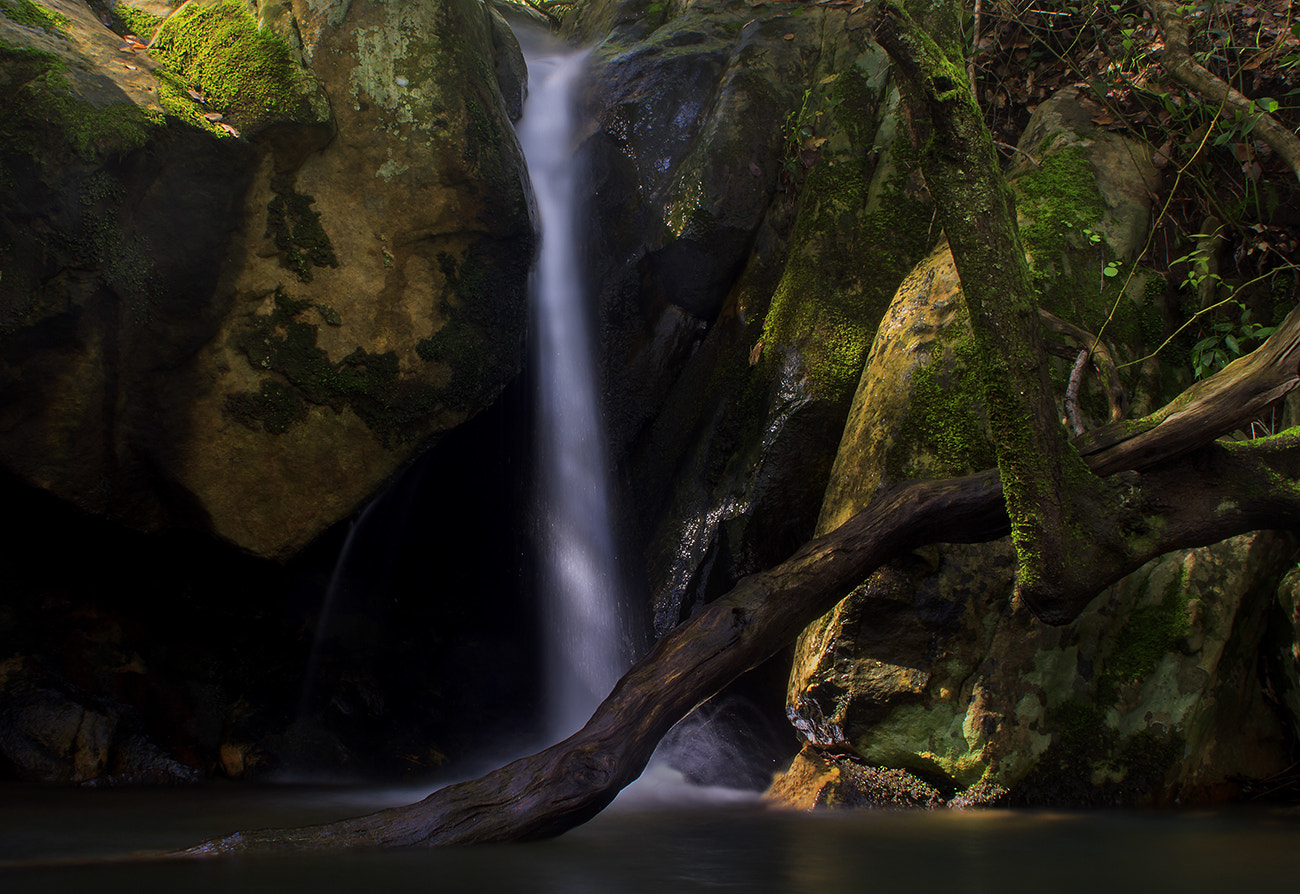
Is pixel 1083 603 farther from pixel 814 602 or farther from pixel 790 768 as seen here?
pixel 790 768

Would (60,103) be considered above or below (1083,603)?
above

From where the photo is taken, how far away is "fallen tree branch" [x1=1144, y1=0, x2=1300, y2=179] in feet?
13.5

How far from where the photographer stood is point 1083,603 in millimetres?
Answer: 3271

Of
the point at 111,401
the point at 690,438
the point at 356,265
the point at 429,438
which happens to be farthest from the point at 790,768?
the point at 111,401

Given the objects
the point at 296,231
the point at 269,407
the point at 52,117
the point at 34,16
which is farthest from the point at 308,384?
the point at 34,16

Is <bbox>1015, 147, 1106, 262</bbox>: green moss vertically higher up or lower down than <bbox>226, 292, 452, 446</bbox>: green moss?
higher up

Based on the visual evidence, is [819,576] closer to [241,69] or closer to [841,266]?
[841,266]

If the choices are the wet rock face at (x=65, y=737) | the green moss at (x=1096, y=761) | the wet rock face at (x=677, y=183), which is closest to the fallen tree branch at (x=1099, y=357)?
the green moss at (x=1096, y=761)

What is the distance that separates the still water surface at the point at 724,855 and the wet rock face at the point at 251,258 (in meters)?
1.90

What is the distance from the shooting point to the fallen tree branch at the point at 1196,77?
412cm

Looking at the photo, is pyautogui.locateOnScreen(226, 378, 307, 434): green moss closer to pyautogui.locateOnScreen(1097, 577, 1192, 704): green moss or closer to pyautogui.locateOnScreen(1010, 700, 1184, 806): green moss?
pyautogui.locateOnScreen(1010, 700, 1184, 806): green moss

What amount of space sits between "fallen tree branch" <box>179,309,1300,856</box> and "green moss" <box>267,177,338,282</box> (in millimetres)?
3211

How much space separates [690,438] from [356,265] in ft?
8.36

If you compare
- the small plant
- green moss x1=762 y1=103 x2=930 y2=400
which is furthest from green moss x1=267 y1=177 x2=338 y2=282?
the small plant
